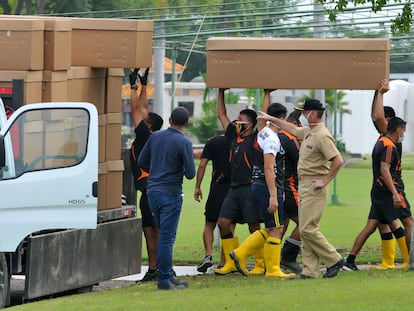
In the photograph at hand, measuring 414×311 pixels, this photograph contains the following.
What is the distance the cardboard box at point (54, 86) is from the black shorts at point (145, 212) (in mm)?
1846

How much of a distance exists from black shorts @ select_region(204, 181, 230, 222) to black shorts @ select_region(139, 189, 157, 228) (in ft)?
3.04

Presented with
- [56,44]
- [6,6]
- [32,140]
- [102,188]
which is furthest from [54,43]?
[6,6]

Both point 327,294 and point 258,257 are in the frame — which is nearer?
point 327,294

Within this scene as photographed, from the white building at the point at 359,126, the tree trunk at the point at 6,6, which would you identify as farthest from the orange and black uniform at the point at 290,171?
the white building at the point at 359,126

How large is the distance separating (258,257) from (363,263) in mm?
2276

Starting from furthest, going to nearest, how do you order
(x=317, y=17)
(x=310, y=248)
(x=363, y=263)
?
1. (x=317, y=17)
2. (x=363, y=263)
3. (x=310, y=248)

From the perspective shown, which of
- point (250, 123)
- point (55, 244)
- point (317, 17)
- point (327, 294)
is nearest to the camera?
point (327, 294)

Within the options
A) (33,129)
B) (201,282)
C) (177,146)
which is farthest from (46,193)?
(201,282)

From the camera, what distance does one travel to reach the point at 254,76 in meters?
12.7

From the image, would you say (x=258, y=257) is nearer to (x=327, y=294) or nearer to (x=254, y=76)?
(x=254, y=76)

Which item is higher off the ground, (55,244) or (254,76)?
A: (254,76)

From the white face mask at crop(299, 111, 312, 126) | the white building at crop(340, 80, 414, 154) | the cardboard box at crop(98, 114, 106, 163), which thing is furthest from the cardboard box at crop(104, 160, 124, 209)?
the white building at crop(340, 80, 414, 154)

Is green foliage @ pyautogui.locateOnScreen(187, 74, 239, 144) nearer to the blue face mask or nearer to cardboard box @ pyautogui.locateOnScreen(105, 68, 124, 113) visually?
the blue face mask

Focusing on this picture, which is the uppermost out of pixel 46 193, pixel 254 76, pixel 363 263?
pixel 254 76
